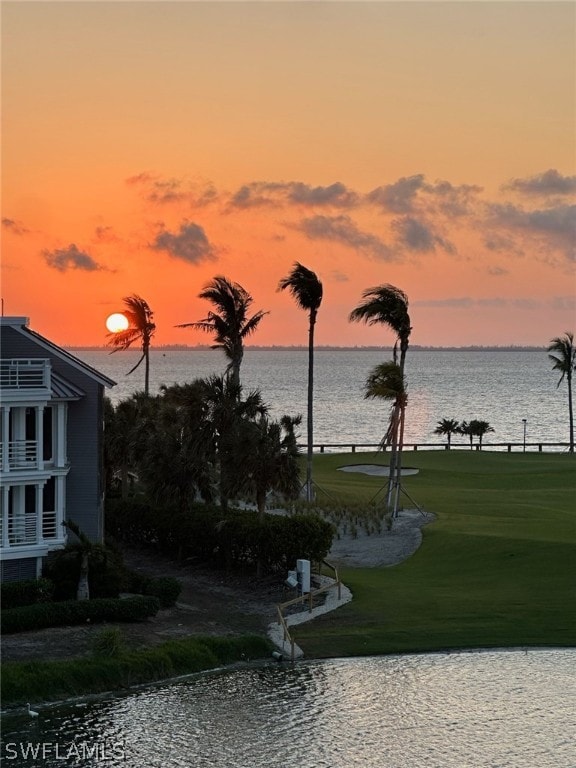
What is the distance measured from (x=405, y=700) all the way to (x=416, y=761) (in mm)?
3976

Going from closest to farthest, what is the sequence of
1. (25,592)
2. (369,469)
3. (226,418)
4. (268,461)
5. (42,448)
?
(25,592)
(42,448)
(268,461)
(226,418)
(369,469)

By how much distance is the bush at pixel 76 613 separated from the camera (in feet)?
102

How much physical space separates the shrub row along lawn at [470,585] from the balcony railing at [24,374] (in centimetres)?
1220

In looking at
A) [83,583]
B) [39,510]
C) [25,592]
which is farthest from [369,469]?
[25,592]

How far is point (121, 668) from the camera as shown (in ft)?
92.8

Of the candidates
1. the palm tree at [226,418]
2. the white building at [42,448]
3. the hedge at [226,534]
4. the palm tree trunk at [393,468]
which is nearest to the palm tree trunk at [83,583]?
the white building at [42,448]

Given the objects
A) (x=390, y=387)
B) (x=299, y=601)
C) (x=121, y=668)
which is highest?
(x=390, y=387)

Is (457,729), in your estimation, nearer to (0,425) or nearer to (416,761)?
(416,761)

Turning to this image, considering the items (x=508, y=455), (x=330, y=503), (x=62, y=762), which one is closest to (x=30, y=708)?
(x=62, y=762)

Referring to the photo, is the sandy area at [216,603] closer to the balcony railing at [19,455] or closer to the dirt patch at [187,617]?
the dirt patch at [187,617]

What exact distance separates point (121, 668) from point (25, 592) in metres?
6.31

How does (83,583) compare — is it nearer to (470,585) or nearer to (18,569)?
(18,569)

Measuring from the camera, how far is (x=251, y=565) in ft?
134

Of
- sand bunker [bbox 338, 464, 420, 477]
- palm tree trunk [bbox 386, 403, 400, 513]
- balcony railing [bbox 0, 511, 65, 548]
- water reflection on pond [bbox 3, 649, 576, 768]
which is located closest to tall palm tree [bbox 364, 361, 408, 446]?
palm tree trunk [bbox 386, 403, 400, 513]
